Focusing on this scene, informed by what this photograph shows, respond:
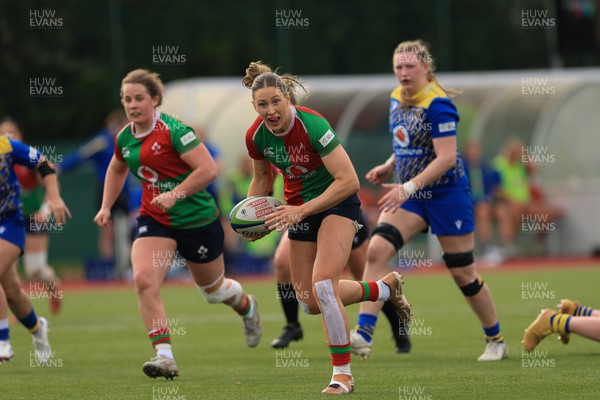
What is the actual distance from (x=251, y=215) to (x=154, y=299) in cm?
112

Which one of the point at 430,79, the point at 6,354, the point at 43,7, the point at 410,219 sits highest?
the point at 43,7

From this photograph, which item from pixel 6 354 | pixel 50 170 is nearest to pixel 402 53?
pixel 50 170

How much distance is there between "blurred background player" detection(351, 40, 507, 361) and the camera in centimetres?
928

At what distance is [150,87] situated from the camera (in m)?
8.94

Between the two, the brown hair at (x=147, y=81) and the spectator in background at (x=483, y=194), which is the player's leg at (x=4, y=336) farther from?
the spectator in background at (x=483, y=194)

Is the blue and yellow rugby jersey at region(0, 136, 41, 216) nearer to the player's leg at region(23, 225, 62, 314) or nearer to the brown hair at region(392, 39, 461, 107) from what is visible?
the brown hair at region(392, 39, 461, 107)

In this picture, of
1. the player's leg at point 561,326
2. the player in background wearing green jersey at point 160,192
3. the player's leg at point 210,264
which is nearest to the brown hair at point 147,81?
the player in background wearing green jersey at point 160,192

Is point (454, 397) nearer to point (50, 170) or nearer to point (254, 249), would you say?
point (50, 170)

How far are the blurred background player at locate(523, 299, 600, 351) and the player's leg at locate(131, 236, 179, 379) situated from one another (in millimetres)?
2636

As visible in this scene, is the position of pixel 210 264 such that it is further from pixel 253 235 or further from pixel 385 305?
pixel 385 305

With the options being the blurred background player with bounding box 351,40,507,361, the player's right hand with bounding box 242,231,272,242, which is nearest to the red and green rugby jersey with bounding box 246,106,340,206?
the player's right hand with bounding box 242,231,272,242

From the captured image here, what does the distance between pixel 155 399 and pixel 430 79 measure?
141 inches

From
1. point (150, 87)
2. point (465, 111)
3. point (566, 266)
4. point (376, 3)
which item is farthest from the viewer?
point (376, 3)

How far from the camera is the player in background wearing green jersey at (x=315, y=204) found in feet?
24.8
